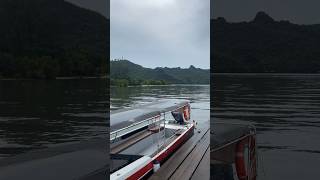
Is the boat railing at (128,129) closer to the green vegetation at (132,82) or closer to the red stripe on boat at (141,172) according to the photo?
the red stripe on boat at (141,172)

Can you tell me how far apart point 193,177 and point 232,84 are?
209 centimetres

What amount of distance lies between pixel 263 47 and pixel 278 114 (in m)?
0.54

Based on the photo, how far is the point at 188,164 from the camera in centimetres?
581

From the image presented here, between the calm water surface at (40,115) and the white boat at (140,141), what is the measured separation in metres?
0.37

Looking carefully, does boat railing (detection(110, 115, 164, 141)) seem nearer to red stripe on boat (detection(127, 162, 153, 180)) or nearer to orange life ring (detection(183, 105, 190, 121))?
red stripe on boat (detection(127, 162, 153, 180))

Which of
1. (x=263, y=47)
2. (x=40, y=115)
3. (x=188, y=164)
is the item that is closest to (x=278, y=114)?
(x=263, y=47)

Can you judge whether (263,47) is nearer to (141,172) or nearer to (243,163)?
(243,163)

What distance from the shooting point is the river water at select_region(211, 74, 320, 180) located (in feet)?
9.75

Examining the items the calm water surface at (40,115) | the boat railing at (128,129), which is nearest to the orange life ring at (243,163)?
the calm water surface at (40,115)

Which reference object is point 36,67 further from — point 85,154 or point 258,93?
point 258,93

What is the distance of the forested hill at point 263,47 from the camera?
3.12 meters

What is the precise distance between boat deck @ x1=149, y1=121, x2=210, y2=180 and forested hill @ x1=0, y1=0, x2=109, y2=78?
152 cm

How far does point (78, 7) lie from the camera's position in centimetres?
441

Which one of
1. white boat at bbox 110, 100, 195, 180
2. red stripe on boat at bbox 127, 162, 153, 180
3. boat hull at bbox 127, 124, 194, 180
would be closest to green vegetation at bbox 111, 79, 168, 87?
white boat at bbox 110, 100, 195, 180
